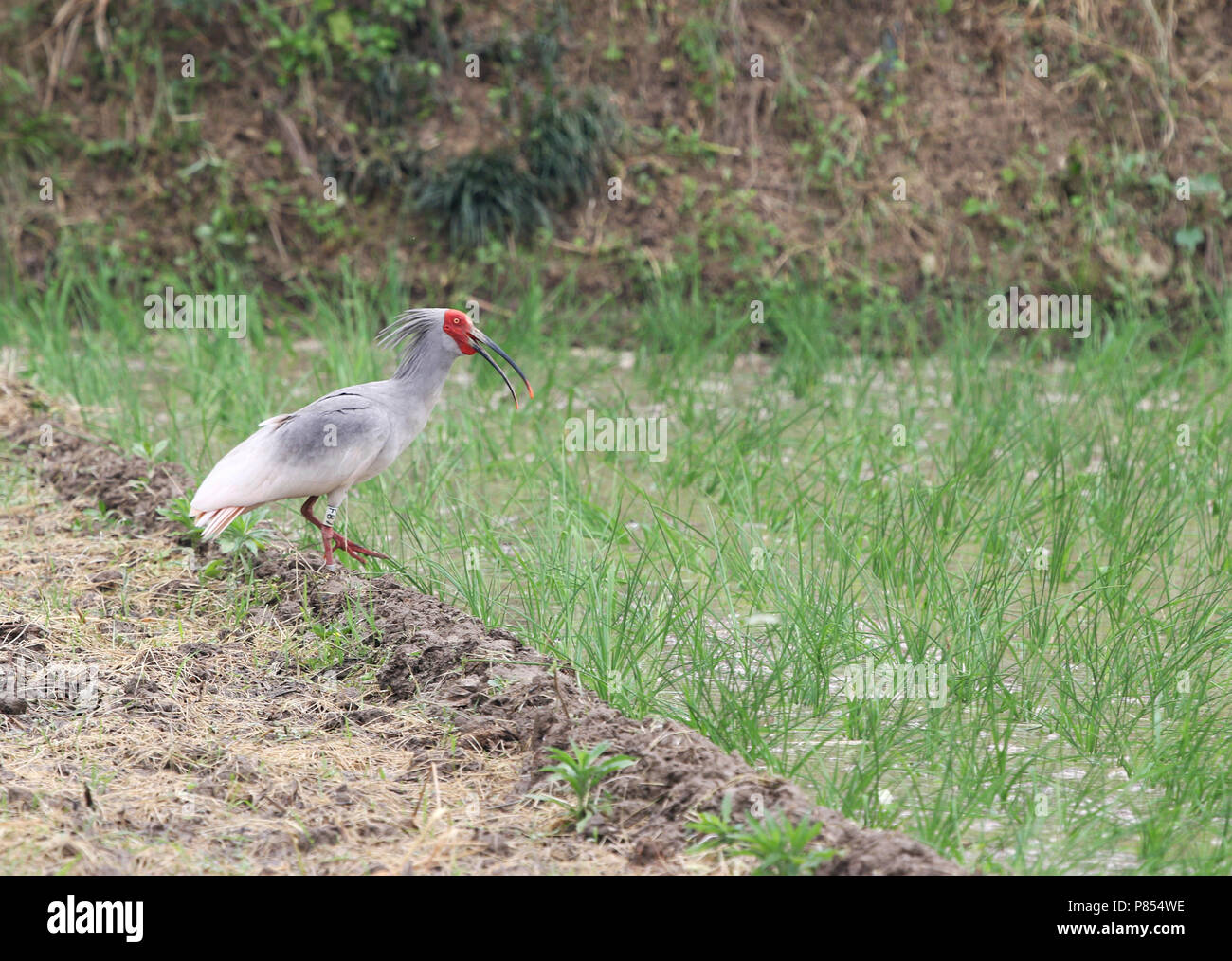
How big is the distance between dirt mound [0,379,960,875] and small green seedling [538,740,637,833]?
35 millimetres

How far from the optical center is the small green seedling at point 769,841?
2287mm

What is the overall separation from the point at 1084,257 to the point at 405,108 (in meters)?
4.39

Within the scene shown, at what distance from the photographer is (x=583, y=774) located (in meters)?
2.55

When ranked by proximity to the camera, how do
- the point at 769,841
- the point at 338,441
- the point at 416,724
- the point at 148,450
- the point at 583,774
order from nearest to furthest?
the point at 769,841
the point at 583,774
the point at 416,724
the point at 338,441
the point at 148,450

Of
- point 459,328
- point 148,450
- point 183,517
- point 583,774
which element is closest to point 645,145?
point 148,450

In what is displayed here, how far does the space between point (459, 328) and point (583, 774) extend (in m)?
1.80

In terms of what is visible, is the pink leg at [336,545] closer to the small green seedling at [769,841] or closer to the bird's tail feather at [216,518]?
the bird's tail feather at [216,518]

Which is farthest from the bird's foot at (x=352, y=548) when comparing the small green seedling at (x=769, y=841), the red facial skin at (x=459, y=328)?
the small green seedling at (x=769, y=841)

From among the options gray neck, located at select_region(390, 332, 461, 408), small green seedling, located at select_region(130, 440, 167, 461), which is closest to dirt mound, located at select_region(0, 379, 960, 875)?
gray neck, located at select_region(390, 332, 461, 408)

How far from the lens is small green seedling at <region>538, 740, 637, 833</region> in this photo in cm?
255

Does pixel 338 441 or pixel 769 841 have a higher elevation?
pixel 338 441

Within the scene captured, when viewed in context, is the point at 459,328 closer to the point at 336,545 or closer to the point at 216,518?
the point at 336,545
